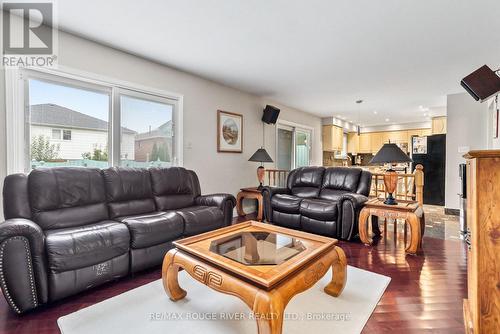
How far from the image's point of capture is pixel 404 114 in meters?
6.76

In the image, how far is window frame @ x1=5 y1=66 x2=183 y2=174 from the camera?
2312mm

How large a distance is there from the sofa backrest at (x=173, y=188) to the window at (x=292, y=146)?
2967 mm

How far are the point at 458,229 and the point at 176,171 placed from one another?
453 cm

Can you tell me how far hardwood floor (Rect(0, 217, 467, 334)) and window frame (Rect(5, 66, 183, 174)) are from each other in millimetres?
1339

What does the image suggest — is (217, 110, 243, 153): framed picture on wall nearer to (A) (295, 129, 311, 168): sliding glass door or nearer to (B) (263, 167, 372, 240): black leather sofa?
(B) (263, 167, 372, 240): black leather sofa

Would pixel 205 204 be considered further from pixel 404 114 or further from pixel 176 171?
pixel 404 114

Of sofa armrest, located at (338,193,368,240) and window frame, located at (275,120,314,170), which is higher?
window frame, located at (275,120,314,170)

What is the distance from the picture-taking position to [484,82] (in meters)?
2.40

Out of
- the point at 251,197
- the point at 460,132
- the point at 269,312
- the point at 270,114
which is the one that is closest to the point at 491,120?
the point at 460,132

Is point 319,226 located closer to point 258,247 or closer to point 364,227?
point 364,227

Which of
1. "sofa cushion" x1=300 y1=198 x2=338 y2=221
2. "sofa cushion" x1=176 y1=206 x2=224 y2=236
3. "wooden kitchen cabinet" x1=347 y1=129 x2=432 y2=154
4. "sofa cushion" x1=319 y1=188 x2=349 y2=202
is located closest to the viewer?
"sofa cushion" x1=176 y1=206 x2=224 y2=236

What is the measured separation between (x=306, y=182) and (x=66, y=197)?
346 cm

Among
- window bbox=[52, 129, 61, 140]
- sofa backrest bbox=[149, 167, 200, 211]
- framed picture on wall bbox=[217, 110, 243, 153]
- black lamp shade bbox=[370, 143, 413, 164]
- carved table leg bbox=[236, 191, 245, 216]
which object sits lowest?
carved table leg bbox=[236, 191, 245, 216]

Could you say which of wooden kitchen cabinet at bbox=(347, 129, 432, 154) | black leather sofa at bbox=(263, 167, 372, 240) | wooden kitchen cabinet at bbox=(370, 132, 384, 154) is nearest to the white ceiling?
black leather sofa at bbox=(263, 167, 372, 240)
